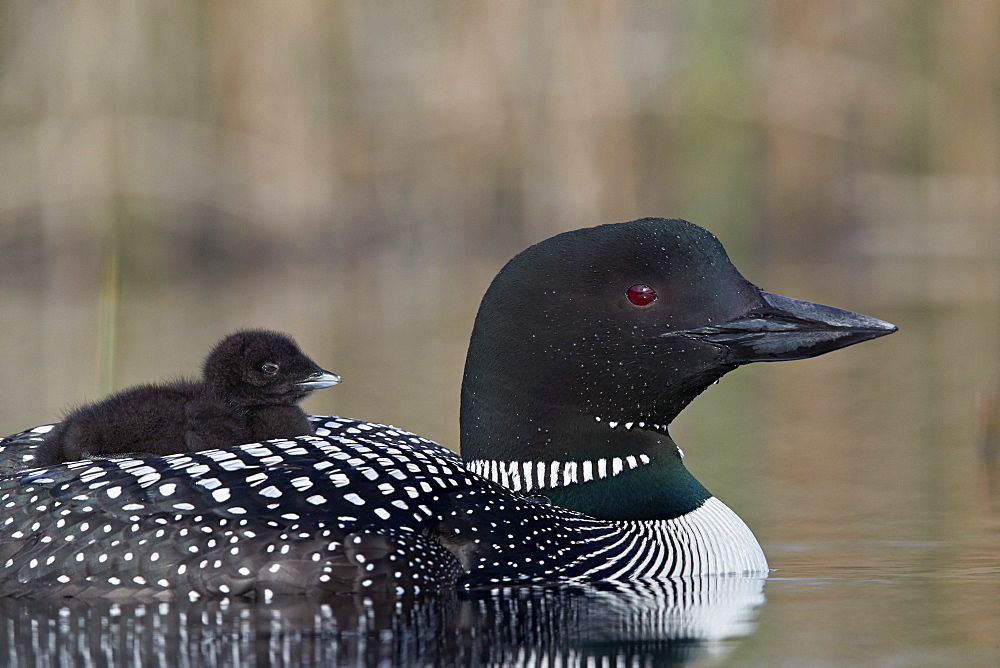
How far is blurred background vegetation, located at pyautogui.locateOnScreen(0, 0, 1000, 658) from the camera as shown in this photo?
1063 centimetres

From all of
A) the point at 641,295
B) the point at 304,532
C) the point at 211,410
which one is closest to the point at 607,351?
the point at 641,295

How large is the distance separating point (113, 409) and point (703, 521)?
4.97ft

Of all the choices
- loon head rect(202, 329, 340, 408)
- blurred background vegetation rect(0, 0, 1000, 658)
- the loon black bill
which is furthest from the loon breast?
blurred background vegetation rect(0, 0, 1000, 658)

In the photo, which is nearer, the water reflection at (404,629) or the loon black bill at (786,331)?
the water reflection at (404,629)

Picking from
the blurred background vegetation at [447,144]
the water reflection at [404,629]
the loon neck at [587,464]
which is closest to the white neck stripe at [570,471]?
the loon neck at [587,464]

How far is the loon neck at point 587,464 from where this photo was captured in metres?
4.03

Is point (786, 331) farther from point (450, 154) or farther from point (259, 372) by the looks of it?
point (450, 154)

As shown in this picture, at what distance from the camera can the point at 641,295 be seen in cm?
402

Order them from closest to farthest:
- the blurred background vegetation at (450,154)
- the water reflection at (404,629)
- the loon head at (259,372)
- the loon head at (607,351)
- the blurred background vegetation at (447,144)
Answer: the water reflection at (404,629)
the loon head at (607,351)
the loon head at (259,372)
the blurred background vegetation at (450,154)
the blurred background vegetation at (447,144)

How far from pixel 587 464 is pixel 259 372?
2.99 ft

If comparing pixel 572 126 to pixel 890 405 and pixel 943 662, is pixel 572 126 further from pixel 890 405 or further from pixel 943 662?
pixel 943 662

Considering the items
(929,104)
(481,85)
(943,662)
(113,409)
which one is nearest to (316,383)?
(113,409)

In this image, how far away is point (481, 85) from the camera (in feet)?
39.0

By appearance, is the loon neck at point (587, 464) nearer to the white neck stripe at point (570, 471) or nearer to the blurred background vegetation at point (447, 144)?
the white neck stripe at point (570, 471)
